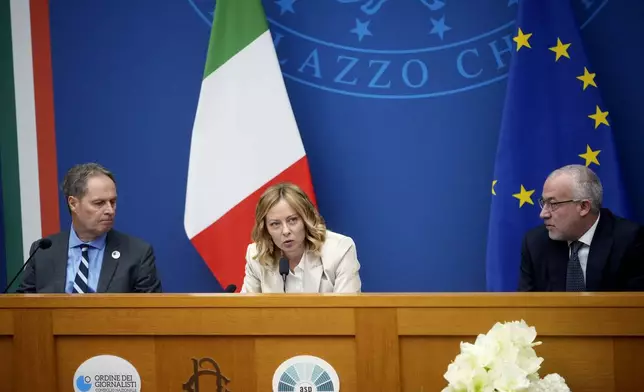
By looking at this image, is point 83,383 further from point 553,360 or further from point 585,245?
point 585,245

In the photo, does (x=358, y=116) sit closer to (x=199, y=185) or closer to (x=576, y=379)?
(x=199, y=185)

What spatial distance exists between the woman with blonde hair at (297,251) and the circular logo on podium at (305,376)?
102 centimetres

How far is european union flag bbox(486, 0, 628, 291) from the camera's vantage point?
3914 millimetres

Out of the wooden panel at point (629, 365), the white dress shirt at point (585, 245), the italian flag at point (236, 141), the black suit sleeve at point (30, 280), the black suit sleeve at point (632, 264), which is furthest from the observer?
the italian flag at point (236, 141)

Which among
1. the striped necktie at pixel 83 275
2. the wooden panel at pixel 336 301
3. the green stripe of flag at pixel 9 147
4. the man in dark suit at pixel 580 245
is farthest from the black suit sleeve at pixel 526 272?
the green stripe of flag at pixel 9 147

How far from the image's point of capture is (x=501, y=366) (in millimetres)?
1891

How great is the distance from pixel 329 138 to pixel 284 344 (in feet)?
6.93

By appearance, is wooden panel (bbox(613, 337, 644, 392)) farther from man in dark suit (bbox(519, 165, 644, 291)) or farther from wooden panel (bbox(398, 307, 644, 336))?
man in dark suit (bbox(519, 165, 644, 291))

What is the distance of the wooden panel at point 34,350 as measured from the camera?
257 cm

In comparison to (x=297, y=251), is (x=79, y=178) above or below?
above

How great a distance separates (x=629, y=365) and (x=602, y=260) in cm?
117

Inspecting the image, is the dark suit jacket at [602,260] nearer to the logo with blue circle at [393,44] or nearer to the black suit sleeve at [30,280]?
the logo with blue circle at [393,44]

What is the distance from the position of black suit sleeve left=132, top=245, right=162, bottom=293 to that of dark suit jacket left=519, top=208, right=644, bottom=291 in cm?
154

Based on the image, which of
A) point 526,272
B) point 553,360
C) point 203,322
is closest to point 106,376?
point 203,322
